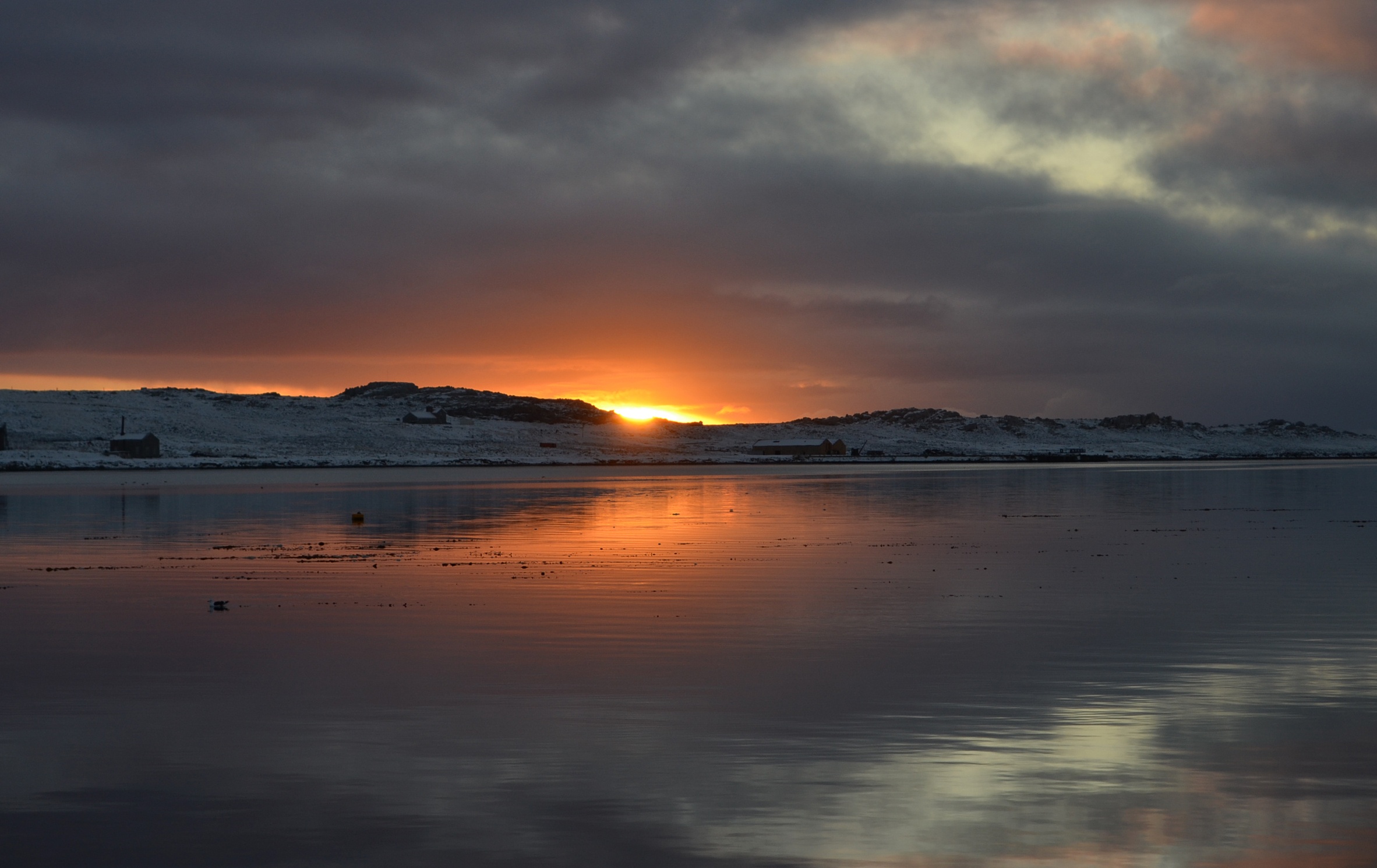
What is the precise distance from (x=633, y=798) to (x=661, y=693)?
15.4 feet

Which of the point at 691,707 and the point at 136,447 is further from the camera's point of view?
the point at 136,447

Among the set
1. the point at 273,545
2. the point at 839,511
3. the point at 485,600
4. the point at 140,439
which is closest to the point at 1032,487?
the point at 839,511

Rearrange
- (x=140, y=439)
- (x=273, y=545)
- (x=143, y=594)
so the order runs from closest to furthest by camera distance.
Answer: (x=143, y=594)
(x=273, y=545)
(x=140, y=439)

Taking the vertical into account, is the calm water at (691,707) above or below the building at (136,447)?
below

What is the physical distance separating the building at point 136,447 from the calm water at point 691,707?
147692 millimetres

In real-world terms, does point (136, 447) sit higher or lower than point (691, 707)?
higher

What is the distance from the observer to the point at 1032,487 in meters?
92.0

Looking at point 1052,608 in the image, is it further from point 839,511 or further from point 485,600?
point 839,511

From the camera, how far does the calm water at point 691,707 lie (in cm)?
1038

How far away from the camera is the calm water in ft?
34.0

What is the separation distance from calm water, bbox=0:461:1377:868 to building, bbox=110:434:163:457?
14769 centimetres

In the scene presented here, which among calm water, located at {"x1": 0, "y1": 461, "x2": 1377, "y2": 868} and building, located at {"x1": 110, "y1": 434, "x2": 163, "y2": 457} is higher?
building, located at {"x1": 110, "y1": 434, "x2": 163, "y2": 457}

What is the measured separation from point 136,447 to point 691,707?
176 m

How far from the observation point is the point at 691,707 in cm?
1518
